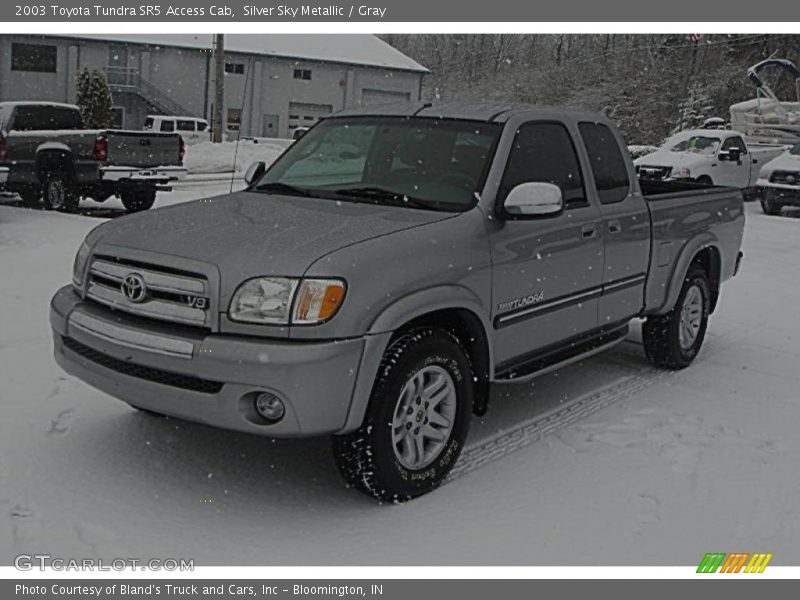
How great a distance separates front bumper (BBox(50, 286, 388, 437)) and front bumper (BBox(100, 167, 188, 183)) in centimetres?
1096

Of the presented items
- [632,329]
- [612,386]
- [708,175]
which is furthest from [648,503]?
[708,175]

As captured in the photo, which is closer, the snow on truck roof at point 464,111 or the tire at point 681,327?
the snow on truck roof at point 464,111

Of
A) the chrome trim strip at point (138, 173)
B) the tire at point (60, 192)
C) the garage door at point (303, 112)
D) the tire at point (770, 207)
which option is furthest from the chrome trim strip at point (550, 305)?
the garage door at point (303, 112)

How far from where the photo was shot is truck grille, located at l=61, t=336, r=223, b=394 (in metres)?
3.92

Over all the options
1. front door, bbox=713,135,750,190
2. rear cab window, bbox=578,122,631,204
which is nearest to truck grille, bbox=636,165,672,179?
front door, bbox=713,135,750,190

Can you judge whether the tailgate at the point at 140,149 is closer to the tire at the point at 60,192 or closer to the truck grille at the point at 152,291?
the tire at the point at 60,192

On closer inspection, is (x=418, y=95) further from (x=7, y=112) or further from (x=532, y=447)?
(x=532, y=447)

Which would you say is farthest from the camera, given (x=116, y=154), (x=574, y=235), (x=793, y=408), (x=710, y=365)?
(x=116, y=154)

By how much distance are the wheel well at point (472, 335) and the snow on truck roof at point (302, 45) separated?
41353mm

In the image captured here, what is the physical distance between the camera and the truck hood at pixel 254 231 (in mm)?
3947

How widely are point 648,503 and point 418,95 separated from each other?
4972 cm

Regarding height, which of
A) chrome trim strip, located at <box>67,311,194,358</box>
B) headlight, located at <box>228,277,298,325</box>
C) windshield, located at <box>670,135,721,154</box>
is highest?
windshield, located at <box>670,135,721,154</box>

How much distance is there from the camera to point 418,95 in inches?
2067

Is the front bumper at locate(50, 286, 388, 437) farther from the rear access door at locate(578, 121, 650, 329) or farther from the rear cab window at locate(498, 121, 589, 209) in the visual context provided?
the rear access door at locate(578, 121, 650, 329)
